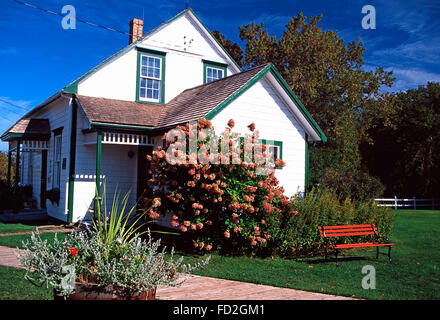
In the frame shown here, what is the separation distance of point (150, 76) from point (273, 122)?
589cm

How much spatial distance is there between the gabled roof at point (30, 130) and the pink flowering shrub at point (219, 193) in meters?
9.39

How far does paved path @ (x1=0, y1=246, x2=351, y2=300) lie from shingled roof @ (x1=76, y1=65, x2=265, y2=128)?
19.7ft

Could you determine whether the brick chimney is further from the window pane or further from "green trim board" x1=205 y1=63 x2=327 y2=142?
"green trim board" x1=205 y1=63 x2=327 y2=142

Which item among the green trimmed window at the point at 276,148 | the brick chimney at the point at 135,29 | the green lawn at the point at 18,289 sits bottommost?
the green lawn at the point at 18,289

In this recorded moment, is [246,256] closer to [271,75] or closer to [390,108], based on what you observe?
[271,75]

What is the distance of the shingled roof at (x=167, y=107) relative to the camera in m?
13.0

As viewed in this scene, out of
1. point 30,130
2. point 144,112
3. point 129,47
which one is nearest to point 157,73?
point 129,47

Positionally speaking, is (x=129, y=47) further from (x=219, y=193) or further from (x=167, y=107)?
(x=219, y=193)

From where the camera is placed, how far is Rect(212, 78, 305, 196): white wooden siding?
43.0 ft

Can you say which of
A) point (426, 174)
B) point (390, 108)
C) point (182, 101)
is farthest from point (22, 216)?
point (426, 174)

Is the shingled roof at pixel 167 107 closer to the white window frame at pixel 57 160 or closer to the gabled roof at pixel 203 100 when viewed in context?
the gabled roof at pixel 203 100

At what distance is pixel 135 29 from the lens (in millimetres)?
17609

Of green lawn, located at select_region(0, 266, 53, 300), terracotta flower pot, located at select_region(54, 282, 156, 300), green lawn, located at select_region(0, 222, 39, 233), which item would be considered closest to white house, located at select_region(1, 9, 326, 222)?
green lawn, located at select_region(0, 222, 39, 233)

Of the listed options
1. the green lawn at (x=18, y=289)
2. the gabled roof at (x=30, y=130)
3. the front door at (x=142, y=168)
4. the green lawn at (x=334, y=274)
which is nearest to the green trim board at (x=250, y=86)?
the front door at (x=142, y=168)
